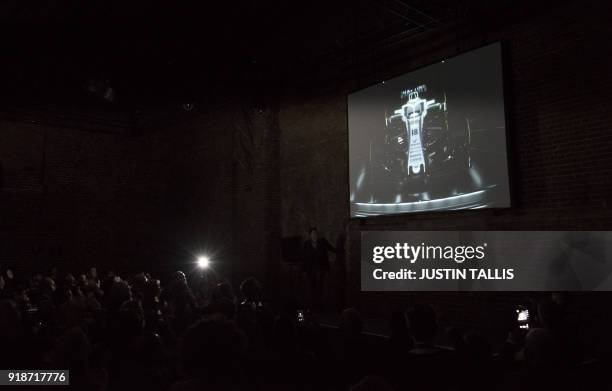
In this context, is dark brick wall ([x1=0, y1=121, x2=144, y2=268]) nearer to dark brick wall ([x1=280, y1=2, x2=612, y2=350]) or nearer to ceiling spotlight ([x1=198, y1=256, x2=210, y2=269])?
ceiling spotlight ([x1=198, y1=256, x2=210, y2=269])

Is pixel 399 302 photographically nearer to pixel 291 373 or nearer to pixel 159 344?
pixel 291 373

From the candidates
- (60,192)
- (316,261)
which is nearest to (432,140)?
(316,261)

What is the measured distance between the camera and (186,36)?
7.14 metres

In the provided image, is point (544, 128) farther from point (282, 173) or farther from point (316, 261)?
point (282, 173)

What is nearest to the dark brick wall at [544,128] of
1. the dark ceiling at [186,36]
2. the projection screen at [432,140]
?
the projection screen at [432,140]

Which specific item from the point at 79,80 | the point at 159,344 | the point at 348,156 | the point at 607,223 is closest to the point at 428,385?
the point at 159,344

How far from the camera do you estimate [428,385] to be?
2422 mm

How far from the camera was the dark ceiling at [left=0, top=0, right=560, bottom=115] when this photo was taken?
6.43m

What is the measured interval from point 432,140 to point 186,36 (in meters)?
4.23

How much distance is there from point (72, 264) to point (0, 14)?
601 cm

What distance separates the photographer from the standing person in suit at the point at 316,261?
7613 mm

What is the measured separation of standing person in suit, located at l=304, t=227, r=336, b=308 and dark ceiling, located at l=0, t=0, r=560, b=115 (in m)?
3.30

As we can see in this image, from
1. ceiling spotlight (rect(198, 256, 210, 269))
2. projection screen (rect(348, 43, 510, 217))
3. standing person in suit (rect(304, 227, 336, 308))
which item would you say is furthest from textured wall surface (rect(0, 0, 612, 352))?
standing person in suit (rect(304, 227, 336, 308))

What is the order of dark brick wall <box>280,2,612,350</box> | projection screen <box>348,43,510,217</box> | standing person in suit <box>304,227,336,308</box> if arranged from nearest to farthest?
dark brick wall <box>280,2,612,350</box> < projection screen <box>348,43,510,217</box> < standing person in suit <box>304,227,336,308</box>
